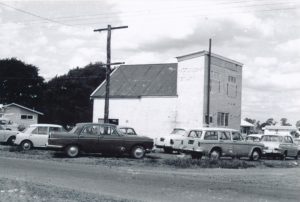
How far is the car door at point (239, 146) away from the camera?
22.5 m

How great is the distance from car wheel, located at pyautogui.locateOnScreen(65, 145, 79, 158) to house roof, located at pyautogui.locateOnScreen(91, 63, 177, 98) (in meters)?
19.5

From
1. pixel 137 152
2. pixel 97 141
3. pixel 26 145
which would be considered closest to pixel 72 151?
pixel 97 141

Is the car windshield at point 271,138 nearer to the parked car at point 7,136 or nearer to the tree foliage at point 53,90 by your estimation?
the parked car at point 7,136

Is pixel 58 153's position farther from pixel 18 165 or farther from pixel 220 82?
pixel 220 82

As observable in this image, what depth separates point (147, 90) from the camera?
40.6 meters

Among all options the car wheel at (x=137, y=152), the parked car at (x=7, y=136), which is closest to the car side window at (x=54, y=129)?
the parked car at (x=7, y=136)

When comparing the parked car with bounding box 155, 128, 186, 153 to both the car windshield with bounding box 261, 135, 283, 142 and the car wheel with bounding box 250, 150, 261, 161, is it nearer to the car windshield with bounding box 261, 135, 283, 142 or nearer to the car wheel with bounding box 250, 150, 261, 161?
the car wheel with bounding box 250, 150, 261, 161

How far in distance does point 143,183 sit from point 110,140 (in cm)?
839

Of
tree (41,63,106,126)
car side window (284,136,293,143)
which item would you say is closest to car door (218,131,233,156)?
car side window (284,136,293,143)

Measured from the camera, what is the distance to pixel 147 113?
40.0 metres

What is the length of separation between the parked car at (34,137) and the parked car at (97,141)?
11.6ft

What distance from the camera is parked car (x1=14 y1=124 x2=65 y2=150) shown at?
77.4ft

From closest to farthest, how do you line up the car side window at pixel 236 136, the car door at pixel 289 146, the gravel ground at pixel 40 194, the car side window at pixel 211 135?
the gravel ground at pixel 40 194 < the car side window at pixel 211 135 < the car side window at pixel 236 136 < the car door at pixel 289 146

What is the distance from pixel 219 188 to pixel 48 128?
14069mm
